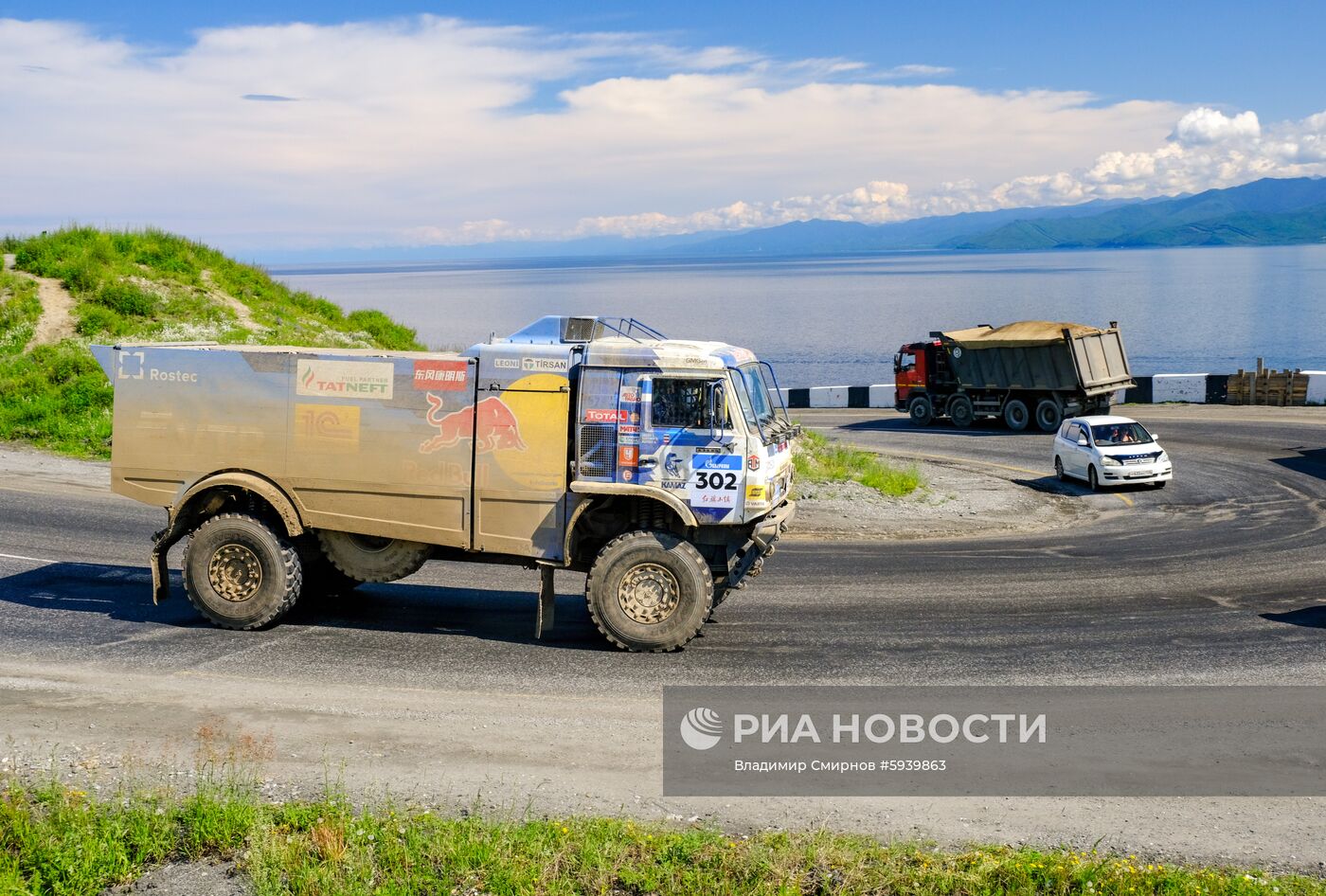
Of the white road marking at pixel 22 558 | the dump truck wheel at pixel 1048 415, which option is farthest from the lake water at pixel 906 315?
the white road marking at pixel 22 558

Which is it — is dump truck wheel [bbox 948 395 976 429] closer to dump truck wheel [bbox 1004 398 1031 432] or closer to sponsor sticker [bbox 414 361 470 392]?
dump truck wheel [bbox 1004 398 1031 432]

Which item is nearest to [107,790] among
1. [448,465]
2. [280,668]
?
[280,668]

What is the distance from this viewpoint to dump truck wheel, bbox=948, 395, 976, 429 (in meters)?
40.0

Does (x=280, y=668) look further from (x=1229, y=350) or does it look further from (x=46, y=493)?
(x=1229, y=350)

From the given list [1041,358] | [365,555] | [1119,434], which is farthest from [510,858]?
[1041,358]

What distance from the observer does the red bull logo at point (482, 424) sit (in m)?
11.5

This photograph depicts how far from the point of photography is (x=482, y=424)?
11477 mm

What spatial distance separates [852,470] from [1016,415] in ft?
47.6

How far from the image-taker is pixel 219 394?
471 inches

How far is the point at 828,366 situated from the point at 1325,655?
63.9 m

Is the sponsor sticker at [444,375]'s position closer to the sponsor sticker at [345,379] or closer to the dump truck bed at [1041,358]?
the sponsor sticker at [345,379]

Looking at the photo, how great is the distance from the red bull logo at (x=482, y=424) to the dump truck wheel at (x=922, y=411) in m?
32.0

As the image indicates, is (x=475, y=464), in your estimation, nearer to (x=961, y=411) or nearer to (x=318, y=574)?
(x=318, y=574)

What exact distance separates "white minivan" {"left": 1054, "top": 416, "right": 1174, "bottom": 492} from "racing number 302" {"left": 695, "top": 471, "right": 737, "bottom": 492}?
1737 centimetres
